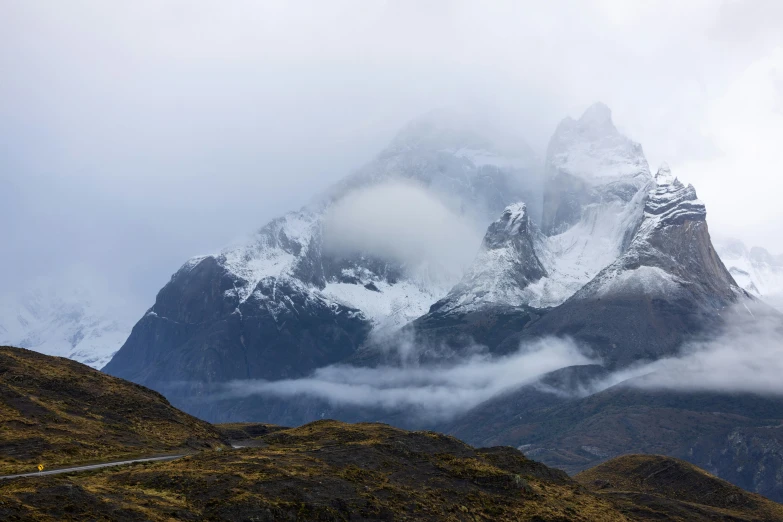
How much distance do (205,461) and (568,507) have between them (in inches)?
1633

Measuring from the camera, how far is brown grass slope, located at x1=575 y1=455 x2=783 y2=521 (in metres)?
123

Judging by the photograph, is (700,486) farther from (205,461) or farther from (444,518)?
(205,461)

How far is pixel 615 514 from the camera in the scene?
10625 cm

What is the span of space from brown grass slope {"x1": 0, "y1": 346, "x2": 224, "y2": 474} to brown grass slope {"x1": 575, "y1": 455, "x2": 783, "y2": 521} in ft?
199

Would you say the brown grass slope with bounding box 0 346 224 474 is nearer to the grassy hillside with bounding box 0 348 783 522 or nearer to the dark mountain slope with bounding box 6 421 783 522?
the grassy hillside with bounding box 0 348 783 522

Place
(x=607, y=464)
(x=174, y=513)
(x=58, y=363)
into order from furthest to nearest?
(x=607, y=464)
(x=58, y=363)
(x=174, y=513)

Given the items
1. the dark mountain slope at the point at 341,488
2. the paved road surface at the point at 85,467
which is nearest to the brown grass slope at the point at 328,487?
the dark mountain slope at the point at 341,488

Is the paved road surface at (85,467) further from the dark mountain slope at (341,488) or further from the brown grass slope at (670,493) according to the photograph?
the brown grass slope at (670,493)

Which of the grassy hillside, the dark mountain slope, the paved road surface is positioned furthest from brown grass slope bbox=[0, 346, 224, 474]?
the dark mountain slope

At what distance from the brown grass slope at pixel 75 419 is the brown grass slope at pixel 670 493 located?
199ft

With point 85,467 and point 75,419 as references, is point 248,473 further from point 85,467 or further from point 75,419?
point 75,419

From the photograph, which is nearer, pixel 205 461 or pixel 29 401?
pixel 205 461

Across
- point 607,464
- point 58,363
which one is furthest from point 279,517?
point 607,464

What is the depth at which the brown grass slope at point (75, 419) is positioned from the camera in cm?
9081
